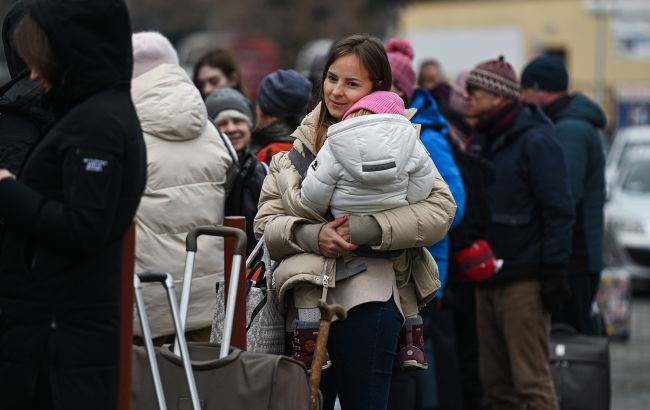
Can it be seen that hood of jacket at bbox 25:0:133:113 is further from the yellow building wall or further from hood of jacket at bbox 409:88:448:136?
the yellow building wall

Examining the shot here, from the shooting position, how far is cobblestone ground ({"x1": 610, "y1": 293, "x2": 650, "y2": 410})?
9555 mm

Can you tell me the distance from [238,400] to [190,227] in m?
1.46

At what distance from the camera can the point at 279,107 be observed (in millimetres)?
7035

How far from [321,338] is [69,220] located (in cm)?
122

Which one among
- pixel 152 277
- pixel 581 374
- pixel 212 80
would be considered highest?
pixel 212 80

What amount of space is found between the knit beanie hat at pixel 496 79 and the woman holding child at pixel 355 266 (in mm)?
2374

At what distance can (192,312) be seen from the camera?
5.89 meters

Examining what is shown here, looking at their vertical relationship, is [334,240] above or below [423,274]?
above

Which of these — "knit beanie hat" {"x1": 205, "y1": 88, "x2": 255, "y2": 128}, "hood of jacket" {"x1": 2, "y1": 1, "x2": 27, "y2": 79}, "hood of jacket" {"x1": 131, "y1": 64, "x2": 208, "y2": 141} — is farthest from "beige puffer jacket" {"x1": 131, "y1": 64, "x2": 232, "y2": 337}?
"knit beanie hat" {"x1": 205, "y1": 88, "x2": 255, "y2": 128}

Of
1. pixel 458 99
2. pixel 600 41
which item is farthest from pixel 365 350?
pixel 600 41

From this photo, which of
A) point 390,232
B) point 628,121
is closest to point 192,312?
point 390,232

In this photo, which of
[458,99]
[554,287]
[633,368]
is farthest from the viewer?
[633,368]

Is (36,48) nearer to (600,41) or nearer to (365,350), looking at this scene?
(365,350)

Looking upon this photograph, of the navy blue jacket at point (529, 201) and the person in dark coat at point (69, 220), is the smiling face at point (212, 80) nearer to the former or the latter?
the navy blue jacket at point (529, 201)
